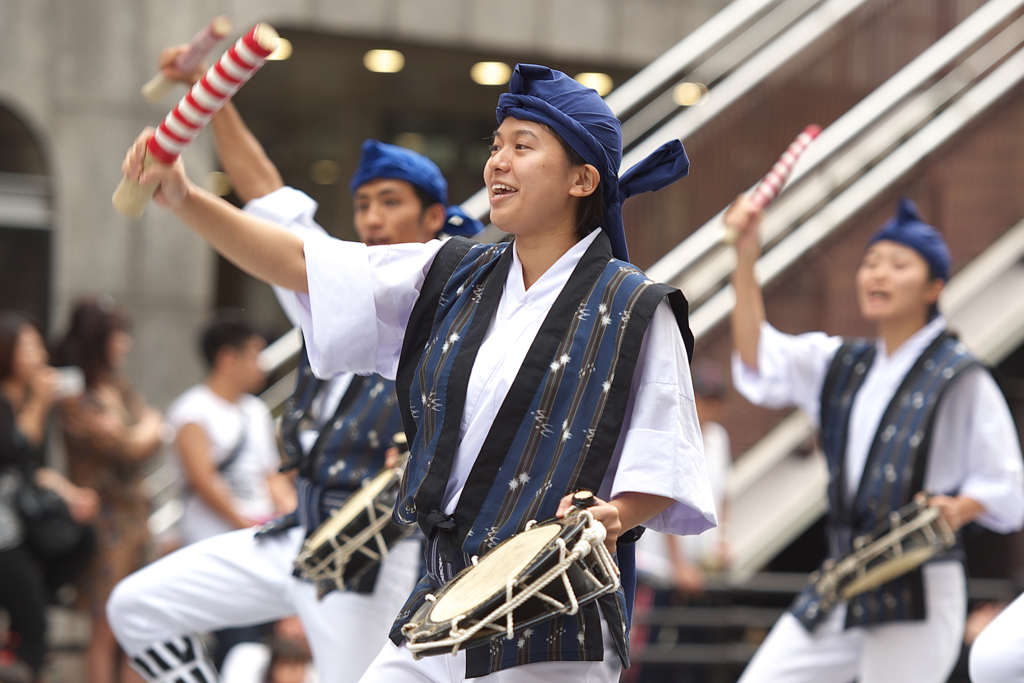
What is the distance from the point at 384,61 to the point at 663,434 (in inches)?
311

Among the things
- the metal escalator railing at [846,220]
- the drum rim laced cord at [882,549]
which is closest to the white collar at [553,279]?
the drum rim laced cord at [882,549]

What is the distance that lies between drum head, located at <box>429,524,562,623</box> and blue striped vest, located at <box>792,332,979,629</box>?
2.22m

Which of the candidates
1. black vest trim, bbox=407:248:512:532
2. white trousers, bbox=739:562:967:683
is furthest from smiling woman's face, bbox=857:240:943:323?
black vest trim, bbox=407:248:512:532

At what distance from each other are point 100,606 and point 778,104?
4388 millimetres

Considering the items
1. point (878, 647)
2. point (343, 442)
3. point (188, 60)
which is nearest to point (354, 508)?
point (343, 442)

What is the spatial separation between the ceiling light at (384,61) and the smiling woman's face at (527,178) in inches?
286

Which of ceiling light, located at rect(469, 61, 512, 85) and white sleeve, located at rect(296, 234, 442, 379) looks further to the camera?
ceiling light, located at rect(469, 61, 512, 85)

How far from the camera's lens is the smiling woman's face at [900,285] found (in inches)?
173

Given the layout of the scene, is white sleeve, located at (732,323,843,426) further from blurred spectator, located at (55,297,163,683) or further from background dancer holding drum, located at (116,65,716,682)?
blurred spectator, located at (55,297,163,683)

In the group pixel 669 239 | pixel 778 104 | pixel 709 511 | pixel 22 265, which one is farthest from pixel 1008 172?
pixel 22 265

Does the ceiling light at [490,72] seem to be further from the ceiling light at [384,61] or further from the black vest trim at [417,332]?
the black vest trim at [417,332]

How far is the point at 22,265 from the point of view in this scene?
838cm

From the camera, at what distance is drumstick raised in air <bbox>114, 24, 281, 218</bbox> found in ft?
7.60

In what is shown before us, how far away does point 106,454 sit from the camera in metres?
5.19
